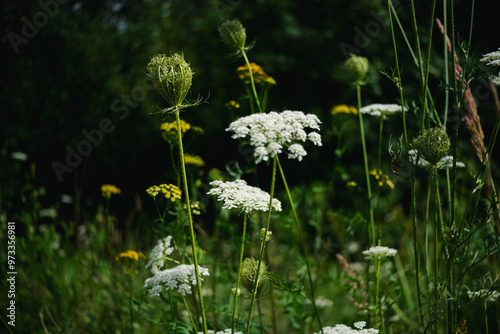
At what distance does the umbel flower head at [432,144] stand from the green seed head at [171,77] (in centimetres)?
88

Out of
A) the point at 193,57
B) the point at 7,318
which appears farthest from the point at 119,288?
the point at 193,57

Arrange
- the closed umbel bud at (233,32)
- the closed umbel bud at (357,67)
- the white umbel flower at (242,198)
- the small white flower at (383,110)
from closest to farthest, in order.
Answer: the white umbel flower at (242,198) < the closed umbel bud at (233,32) < the small white flower at (383,110) < the closed umbel bud at (357,67)

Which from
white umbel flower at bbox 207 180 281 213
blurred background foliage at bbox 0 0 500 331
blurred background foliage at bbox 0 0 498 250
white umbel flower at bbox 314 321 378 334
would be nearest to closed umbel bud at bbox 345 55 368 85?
white umbel flower at bbox 207 180 281 213

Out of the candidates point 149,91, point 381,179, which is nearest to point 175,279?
point 381,179

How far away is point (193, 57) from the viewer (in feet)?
22.2

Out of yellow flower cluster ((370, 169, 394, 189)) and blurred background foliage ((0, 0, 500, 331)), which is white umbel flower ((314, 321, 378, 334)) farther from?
blurred background foliage ((0, 0, 500, 331))

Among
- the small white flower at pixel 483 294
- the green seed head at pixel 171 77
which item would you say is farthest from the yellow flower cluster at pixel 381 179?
the green seed head at pixel 171 77

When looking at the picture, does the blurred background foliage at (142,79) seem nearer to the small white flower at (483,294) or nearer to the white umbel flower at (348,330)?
the small white flower at (483,294)

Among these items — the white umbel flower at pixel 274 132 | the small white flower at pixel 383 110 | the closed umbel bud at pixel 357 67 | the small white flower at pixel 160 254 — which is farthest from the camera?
the closed umbel bud at pixel 357 67

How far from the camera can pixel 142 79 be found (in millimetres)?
6062

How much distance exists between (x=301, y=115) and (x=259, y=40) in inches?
176

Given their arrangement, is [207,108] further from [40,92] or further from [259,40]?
[40,92]

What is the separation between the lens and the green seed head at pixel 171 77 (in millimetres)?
1487

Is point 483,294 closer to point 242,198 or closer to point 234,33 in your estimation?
point 242,198
